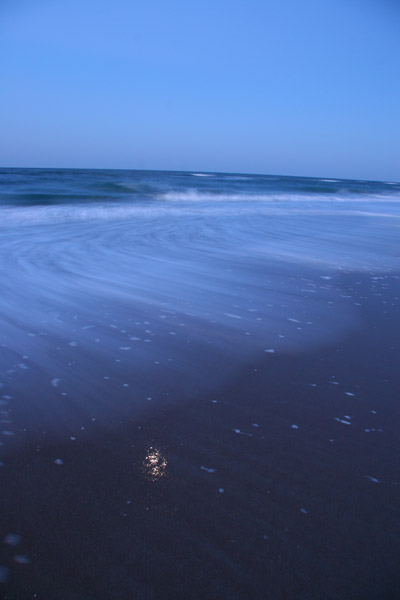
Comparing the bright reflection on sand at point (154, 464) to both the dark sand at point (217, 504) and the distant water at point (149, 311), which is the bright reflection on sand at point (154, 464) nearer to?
the dark sand at point (217, 504)

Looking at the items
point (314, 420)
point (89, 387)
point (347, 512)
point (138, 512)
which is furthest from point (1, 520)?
point (314, 420)

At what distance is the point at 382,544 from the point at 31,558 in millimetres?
1090

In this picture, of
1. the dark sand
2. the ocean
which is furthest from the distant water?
the dark sand

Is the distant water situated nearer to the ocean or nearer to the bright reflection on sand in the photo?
the ocean

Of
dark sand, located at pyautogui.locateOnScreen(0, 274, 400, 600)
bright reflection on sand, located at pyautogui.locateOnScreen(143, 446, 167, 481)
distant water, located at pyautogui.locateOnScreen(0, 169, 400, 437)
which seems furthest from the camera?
distant water, located at pyautogui.locateOnScreen(0, 169, 400, 437)

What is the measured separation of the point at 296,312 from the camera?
133 inches

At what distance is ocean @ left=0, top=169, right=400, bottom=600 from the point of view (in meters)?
1.19

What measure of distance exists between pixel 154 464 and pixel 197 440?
237 mm

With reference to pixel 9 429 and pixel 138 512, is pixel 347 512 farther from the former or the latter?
pixel 9 429

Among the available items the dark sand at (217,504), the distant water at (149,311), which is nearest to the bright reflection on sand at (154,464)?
the dark sand at (217,504)

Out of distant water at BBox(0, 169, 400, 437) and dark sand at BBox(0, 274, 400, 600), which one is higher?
distant water at BBox(0, 169, 400, 437)

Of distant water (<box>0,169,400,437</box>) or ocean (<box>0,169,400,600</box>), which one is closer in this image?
ocean (<box>0,169,400,600</box>)

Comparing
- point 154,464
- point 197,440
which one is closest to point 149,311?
point 197,440

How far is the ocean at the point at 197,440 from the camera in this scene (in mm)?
1188
